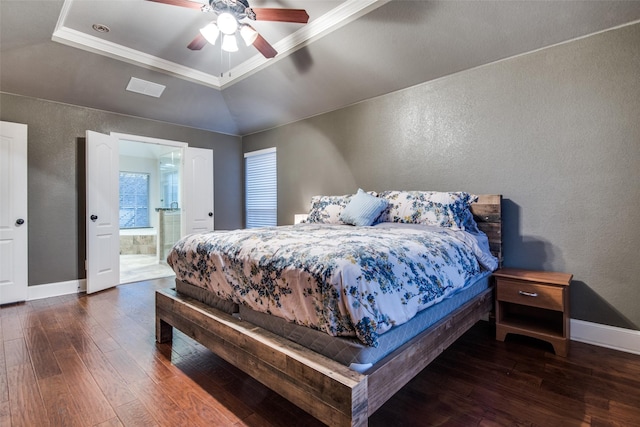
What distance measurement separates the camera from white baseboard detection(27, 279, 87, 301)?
3680 millimetres

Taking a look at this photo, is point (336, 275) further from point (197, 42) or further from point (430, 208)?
point (197, 42)

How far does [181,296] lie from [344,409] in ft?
5.15

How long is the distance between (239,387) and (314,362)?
0.82 m

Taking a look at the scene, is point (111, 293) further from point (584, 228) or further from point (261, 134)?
point (584, 228)

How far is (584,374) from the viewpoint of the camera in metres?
1.95

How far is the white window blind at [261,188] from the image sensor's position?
17.3ft

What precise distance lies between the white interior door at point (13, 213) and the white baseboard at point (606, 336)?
5.59 metres

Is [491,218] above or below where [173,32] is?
below

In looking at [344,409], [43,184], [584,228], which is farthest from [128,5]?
[584,228]

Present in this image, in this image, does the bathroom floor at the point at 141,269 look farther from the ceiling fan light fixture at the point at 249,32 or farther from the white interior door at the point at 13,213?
the ceiling fan light fixture at the point at 249,32

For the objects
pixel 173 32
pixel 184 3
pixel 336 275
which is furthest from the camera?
pixel 173 32

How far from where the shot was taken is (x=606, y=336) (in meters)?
2.33

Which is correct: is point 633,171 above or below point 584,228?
above

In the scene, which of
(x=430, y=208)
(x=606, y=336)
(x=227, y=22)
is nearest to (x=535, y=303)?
(x=606, y=336)
